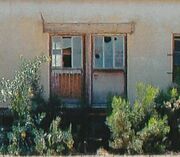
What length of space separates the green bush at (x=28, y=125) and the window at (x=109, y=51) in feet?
8.19

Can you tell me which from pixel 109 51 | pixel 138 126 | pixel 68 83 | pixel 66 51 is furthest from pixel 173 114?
pixel 66 51

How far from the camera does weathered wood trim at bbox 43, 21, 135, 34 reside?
13172 millimetres

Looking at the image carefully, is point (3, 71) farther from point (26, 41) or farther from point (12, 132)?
point (12, 132)

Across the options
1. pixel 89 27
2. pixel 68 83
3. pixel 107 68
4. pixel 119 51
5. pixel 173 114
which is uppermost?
pixel 89 27

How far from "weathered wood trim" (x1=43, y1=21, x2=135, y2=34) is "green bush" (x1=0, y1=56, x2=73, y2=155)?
6.41ft

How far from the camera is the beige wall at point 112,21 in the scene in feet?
43.3

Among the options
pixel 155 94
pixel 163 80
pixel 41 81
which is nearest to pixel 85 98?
pixel 41 81

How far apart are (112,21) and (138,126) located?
11.3 ft

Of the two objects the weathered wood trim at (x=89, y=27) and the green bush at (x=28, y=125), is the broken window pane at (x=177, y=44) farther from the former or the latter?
the green bush at (x=28, y=125)

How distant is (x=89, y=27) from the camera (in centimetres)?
1321

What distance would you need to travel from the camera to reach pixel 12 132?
1089 cm

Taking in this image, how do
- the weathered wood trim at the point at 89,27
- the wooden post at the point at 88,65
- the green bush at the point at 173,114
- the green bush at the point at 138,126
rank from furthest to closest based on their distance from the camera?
the wooden post at the point at 88,65, the weathered wood trim at the point at 89,27, the green bush at the point at 173,114, the green bush at the point at 138,126

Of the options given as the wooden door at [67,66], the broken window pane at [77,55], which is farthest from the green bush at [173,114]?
the broken window pane at [77,55]

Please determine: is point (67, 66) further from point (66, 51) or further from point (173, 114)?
point (173, 114)
